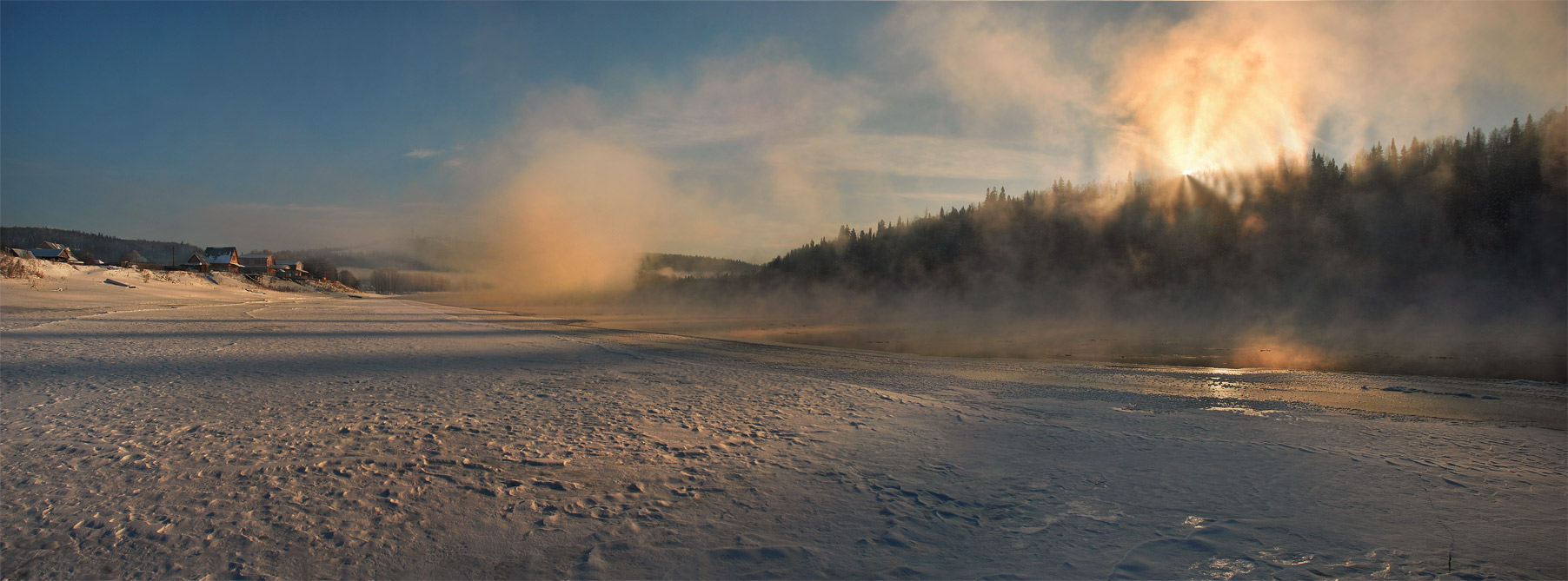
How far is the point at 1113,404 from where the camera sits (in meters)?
7.81

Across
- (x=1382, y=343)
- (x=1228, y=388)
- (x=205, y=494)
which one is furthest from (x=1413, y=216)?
(x=205, y=494)

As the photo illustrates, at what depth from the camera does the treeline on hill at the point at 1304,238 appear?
3425 centimetres

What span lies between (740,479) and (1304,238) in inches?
2145

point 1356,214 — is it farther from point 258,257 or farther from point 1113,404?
point 258,257

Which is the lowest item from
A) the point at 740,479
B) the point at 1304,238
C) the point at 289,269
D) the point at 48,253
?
the point at 740,479

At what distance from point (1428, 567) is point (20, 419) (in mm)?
10402

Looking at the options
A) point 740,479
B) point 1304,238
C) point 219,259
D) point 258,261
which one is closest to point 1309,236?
point 1304,238

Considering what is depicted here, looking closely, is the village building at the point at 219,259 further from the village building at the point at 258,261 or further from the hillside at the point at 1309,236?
the hillside at the point at 1309,236

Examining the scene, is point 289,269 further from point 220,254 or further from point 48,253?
point 48,253

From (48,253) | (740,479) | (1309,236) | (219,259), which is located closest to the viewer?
(740,479)

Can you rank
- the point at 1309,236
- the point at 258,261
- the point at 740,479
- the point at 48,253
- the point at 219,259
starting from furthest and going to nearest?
1. the point at 258,261
2. the point at 219,259
3. the point at 48,253
4. the point at 1309,236
5. the point at 740,479

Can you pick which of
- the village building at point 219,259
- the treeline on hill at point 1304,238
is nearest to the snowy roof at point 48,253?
the village building at point 219,259

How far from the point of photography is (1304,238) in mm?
43500

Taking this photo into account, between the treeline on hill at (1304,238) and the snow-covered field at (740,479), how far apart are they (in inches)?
1497
